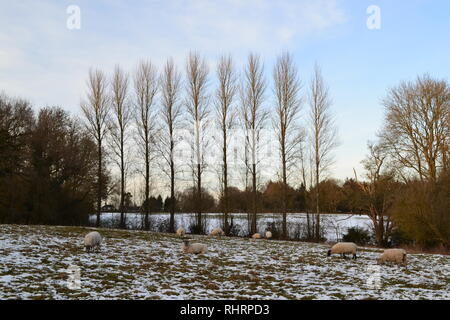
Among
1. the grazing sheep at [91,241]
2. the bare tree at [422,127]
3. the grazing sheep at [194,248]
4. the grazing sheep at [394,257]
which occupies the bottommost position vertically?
the grazing sheep at [394,257]

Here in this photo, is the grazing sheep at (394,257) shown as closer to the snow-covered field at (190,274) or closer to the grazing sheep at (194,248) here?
the snow-covered field at (190,274)

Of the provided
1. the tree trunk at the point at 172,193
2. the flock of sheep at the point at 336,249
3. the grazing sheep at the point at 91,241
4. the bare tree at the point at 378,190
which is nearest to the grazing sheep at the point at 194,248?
the flock of sheep at the point at 336,249

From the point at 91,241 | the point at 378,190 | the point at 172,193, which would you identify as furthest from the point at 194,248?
the point at 378,190

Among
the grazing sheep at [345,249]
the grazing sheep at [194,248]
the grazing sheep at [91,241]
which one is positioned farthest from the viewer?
the grazing sheep at [345,249]

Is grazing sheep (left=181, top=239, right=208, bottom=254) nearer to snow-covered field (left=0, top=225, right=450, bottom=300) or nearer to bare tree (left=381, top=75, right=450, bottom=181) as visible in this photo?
snow-covered field (left=0, top=225, right=450, bottom=300)

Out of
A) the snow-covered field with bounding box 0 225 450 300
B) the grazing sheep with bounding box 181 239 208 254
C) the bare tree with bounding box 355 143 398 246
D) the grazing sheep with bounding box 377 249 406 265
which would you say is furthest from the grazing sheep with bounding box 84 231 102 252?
the bare tree with bounding box 355 143 398 246

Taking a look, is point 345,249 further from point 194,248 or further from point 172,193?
point 172,193

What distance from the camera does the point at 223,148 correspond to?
3419cm

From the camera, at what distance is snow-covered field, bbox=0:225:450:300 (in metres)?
10.1

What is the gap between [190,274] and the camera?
504 inches

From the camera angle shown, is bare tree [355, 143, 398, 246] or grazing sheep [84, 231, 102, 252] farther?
bare tree [355, 143, 398, 246]

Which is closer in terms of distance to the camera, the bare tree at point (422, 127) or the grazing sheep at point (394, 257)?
the grazing sheep at point (394, 257)

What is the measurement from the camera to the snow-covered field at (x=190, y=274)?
33.2 ft

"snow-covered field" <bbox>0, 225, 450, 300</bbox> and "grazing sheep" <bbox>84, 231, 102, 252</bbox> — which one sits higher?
"grazing sheep" <bbox>84, 231, 102, 252</bbox>
